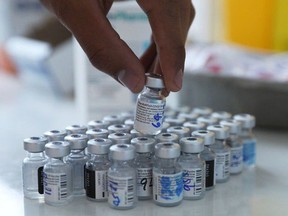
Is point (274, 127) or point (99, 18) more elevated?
point (99, 18)

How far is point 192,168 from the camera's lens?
75cm

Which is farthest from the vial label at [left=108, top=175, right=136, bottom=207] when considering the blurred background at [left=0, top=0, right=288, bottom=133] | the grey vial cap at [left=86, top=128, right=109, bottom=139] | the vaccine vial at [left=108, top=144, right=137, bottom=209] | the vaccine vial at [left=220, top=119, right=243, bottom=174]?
the blurred background at [left=0, top=0, right=288, bottom=133]

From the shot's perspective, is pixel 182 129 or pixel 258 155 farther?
pixel 258 155

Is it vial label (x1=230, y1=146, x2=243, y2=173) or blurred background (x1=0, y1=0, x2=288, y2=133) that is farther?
blurred background (x1=0, y1=0, x2=288, y2=133)

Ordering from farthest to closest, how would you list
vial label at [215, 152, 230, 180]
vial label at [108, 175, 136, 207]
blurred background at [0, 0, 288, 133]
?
1. blurred background at [0, 0, 288, 133]
2. vial label at [215, 152, 230, 180]
3. vial label at [108, 175, 136, 207]

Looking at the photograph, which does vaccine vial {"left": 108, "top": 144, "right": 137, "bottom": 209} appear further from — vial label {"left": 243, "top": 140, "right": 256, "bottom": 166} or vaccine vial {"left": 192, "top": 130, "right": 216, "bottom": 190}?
vial label {"left": 243, "top": 140, "right": 256, "bottom": 166}

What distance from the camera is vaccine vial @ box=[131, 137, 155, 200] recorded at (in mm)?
742

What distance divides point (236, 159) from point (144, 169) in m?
0.18

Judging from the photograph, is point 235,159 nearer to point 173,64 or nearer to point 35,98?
point 173,64

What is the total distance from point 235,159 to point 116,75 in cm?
24

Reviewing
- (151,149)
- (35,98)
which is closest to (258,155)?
(151,149)

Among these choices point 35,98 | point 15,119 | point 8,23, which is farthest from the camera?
point 8,23

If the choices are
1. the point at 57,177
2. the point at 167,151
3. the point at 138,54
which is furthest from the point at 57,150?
the point at 138,54

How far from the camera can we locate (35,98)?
1474mm
